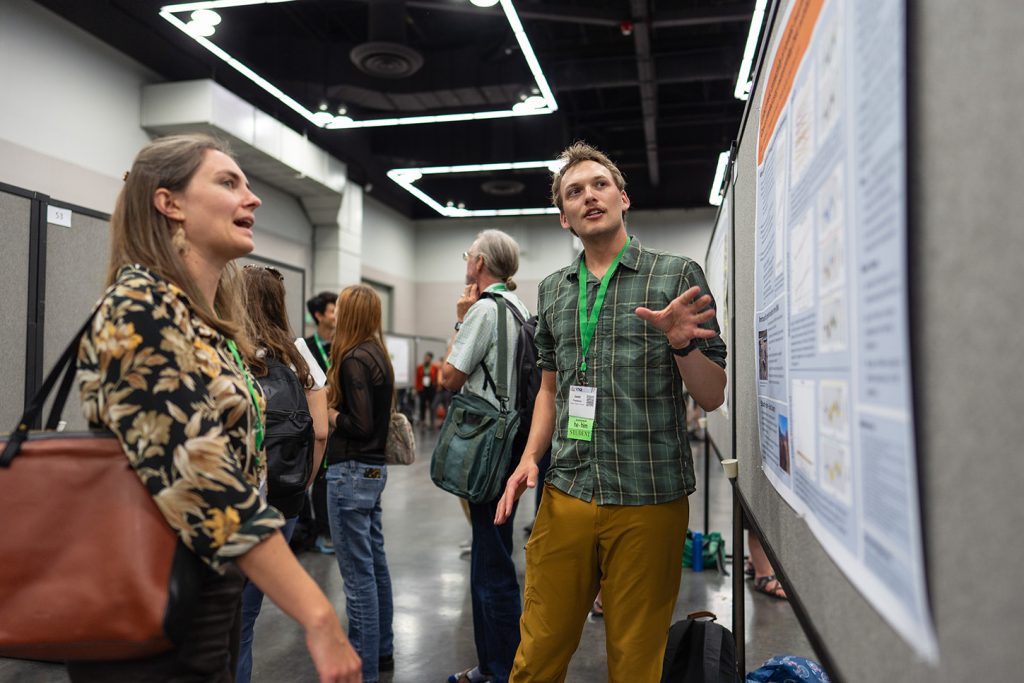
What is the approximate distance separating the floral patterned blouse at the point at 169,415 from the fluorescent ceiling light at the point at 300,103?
15.1 ft

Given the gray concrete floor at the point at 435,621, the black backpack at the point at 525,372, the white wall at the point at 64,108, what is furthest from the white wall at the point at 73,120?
the black backpack at the point at 525,372

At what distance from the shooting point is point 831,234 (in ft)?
2.57

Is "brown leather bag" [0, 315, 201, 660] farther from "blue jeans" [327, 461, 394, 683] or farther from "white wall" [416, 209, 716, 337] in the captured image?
"white wall" [416, 209, 716, 337]

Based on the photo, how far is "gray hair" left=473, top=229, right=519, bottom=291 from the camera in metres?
2.43

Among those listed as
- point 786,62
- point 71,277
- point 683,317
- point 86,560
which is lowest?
point 86,560

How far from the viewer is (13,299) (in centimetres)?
269

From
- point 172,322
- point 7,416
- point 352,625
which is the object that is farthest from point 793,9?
point 7,416

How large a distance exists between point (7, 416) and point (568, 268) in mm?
2369

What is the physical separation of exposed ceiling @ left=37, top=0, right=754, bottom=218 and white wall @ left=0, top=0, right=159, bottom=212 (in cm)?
19

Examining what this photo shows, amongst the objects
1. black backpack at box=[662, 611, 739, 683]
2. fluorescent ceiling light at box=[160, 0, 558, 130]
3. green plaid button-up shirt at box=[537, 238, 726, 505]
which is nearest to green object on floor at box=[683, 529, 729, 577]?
black backpack at box=[662, 611, 739, 683]

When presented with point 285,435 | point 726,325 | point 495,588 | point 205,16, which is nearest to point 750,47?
point 726,325

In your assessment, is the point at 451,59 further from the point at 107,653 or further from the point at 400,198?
the point at 107,653

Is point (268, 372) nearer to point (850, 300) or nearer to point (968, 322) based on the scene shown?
point (850, 300)

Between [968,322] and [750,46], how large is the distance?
6043 mm
